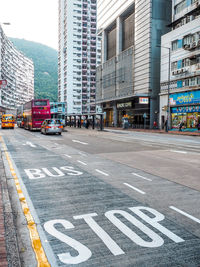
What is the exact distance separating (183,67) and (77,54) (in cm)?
8467

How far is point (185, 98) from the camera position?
3866cm

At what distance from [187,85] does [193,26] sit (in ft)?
25.6

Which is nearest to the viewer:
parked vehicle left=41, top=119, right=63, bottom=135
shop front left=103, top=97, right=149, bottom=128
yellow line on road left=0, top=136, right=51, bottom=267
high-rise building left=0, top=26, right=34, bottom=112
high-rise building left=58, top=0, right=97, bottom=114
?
yellow line on road left=0, top=136, right=51, bottom=267

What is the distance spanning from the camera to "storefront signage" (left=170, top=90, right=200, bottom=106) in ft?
119

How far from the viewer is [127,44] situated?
6009 centimetres

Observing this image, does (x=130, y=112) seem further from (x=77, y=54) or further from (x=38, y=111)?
(x=77, y=54)

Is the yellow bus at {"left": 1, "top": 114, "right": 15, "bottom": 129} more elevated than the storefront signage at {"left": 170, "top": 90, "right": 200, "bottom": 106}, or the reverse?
the storefront signage at {"left": 170, "top": 90, "right": 200, "bottom": 106}

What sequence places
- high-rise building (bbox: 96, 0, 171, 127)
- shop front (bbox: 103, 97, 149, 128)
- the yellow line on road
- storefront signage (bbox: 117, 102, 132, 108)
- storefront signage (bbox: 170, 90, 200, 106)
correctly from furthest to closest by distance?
1. storefront signage (bbox: 117, 102, 132, 108)
2. shop front (bbox: 103, 97, 149, 128)
3. high-rise building (bbox: 96, 0, 171, 127)
4. storefront signage (bbox: 170, 90, 200, 106)
5. the yellow line on road

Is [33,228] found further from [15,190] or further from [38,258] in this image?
[15,190]

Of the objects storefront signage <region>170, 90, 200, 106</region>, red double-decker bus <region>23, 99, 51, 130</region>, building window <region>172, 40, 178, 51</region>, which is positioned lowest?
red double-decker bus <region>23, 99, 51, 130</region>

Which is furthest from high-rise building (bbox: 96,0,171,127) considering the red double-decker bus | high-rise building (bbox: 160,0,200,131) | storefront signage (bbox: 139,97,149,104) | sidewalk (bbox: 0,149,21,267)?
sidewalk (bbox: 0,149,21,267)

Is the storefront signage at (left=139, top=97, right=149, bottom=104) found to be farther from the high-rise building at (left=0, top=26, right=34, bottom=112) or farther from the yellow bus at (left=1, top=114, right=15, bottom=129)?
the high-rise building at (left=0, top=26, right=34, bottom=112)

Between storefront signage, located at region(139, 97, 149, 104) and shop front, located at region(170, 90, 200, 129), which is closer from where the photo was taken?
shop front, located at region(170, 90, 200, 129)

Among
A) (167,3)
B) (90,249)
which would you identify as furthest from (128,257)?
(167,3)
